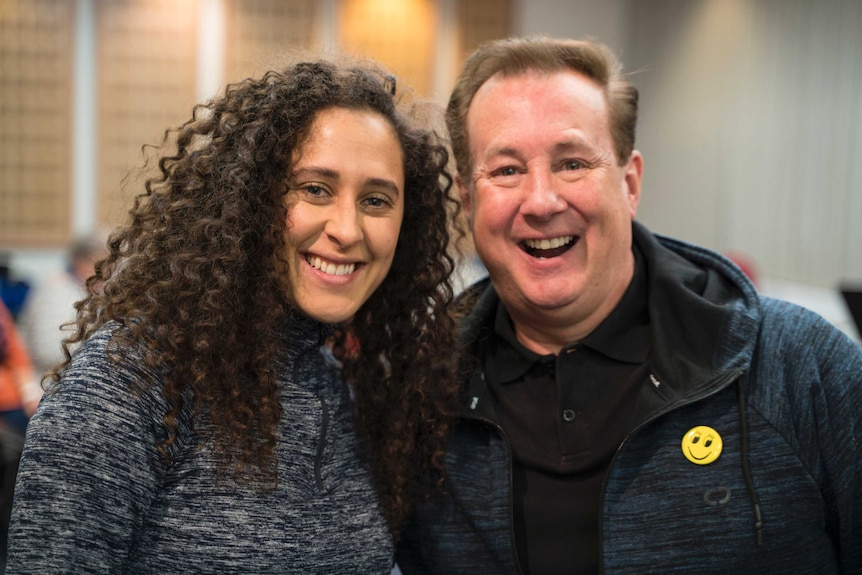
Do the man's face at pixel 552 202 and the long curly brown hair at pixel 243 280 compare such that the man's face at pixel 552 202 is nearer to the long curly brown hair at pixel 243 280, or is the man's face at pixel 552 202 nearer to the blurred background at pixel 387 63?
the long curly brown hair at pixel 243 280

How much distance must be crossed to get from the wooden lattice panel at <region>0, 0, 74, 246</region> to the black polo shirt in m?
5.99

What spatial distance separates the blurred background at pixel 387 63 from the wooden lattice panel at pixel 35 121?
1 cm

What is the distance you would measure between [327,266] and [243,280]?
0.49 feet

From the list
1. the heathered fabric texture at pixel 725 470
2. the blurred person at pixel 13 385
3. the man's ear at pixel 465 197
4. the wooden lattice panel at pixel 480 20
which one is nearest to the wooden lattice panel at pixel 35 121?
the wooden lattice panel at pixel 480 20

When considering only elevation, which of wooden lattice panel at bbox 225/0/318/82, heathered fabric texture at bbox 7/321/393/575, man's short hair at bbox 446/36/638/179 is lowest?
heathered fabric texture at bbox 7/321/393/575

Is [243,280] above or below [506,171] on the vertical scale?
below

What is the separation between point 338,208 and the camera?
1.50 m

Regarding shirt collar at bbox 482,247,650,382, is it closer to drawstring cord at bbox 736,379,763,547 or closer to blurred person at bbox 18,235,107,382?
drawstring cord at bbox 736,379,763,547

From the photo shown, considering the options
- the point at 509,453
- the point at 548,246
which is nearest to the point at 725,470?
the point at 509,453

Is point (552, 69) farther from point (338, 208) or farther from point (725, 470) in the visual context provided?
point (725, 470)

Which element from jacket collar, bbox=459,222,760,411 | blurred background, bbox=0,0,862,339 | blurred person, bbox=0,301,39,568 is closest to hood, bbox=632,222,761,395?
jacket collar, bbox=459,222,760,411

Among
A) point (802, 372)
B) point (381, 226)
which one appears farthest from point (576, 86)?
point (802, 372)

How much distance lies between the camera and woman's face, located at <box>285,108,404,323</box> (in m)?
1.49

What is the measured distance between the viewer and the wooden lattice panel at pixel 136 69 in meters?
6.84
